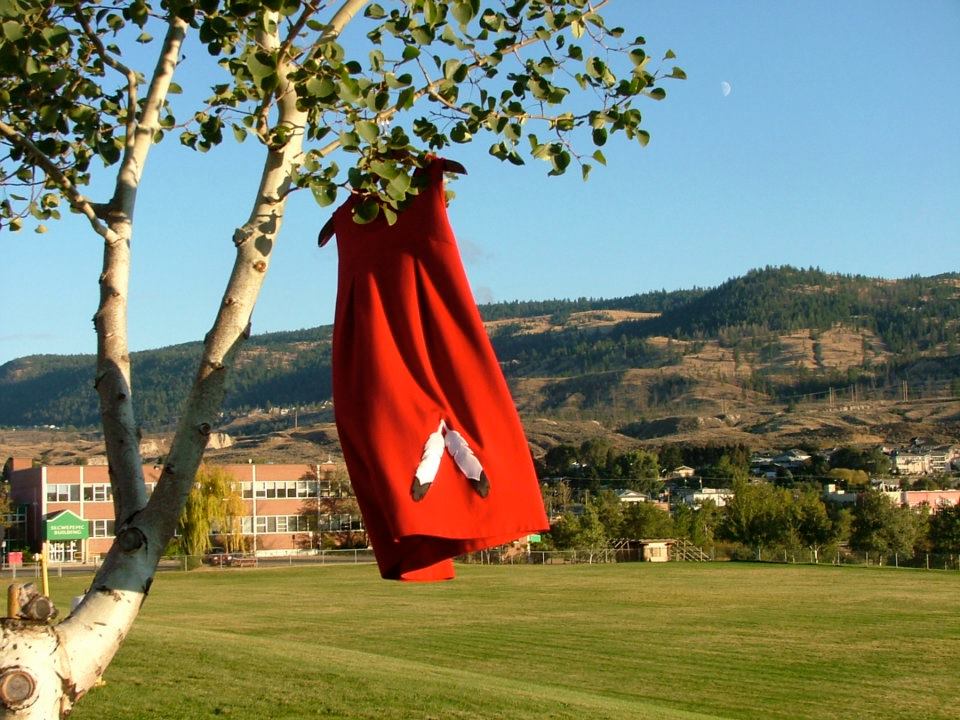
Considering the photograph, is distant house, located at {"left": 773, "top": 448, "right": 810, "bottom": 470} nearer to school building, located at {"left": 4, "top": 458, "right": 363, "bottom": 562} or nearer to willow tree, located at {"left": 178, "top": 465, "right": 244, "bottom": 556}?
school building, located at {"left": 4, "top": 458, "right": 363, "bottom": 562}

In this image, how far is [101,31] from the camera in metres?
7.70

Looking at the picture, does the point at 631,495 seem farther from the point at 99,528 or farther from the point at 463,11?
the point at 463,11

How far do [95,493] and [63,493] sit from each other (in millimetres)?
2507

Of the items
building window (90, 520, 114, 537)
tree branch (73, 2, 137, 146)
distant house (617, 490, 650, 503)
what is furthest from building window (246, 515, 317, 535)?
tree branch (73, 2, 137, 146)

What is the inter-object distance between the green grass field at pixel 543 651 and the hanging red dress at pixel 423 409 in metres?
8.67

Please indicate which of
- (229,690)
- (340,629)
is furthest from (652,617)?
(229,690)

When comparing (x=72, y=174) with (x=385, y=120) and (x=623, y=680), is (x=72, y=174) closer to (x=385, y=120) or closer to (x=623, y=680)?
(x=385, y=120)

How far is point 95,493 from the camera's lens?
3755 inches

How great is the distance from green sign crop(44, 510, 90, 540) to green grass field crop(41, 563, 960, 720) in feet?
50.6

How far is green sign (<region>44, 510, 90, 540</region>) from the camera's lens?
229 feet

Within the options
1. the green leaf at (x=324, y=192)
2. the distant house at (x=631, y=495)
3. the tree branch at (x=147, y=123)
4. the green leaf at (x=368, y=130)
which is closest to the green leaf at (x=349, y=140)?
the green leaf at (x=368, y=130)

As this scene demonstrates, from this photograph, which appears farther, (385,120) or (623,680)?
(623,680)

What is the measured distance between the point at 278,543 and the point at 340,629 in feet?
226

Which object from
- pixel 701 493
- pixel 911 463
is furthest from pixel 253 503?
pixel 911 463
